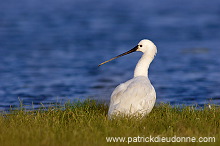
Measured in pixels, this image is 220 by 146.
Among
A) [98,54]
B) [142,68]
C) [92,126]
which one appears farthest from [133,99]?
[98,54]

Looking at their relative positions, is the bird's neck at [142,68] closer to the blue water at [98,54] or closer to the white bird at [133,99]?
the white bird at [133,99]

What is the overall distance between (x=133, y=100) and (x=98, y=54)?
43.1 feet

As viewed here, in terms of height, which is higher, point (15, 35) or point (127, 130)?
point (15, 35)

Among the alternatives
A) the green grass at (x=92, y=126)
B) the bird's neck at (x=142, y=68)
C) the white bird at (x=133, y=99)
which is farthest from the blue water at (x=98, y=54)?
the white bird at (x=133, y=99)

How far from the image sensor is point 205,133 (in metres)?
8.23

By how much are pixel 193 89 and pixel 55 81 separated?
415cm

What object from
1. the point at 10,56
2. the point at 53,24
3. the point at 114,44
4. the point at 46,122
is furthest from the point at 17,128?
the point at 53,24

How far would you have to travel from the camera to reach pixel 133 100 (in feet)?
31.0

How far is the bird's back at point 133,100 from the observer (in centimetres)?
930

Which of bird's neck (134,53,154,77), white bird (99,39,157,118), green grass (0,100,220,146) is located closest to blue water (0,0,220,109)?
bird's neck (134,53,154,77)

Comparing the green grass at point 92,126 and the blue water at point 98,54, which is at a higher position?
the blue water at point 98,54

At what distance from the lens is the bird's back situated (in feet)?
30.5

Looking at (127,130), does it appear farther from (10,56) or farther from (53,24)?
(53,24)

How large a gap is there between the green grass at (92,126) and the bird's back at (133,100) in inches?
7.6
